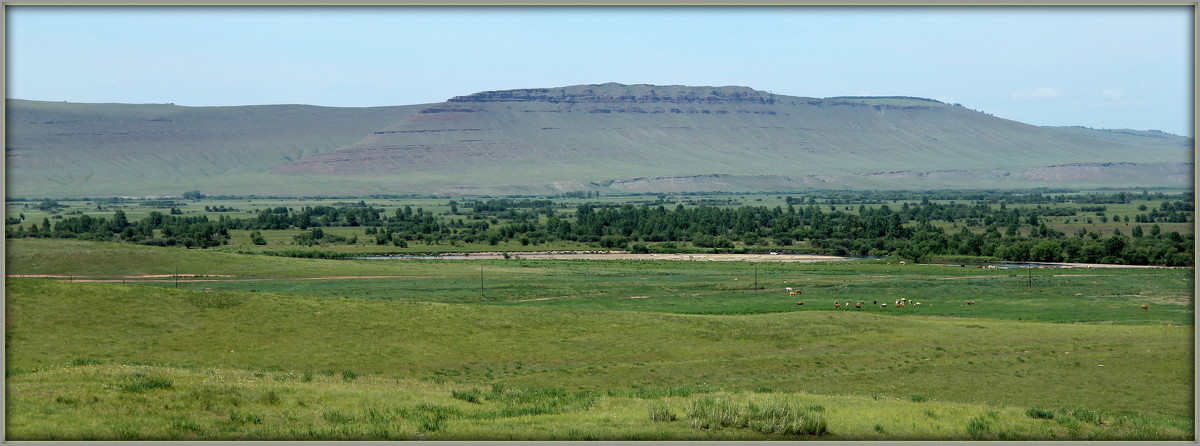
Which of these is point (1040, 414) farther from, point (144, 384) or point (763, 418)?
point (144, 384)

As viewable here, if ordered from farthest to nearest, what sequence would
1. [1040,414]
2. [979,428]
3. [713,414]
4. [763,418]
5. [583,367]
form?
[583,367]
[1040,414]
[979,428]
[713,414]
[763,418]

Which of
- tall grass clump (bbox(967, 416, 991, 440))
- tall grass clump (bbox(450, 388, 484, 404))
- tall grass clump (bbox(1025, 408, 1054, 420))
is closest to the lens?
tall grass clump (bbox(967, 416, 991, 440))

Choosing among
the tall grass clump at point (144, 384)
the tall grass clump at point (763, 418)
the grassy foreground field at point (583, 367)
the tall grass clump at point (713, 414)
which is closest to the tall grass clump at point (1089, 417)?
the grassy foreground field at point (583, 367)

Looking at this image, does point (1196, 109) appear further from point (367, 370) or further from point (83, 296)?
point (83, 296)

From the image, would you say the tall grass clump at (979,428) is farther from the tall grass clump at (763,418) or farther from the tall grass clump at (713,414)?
the tall grass clump at (713,414)

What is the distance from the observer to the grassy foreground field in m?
18.6

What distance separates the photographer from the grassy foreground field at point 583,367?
61.0ft

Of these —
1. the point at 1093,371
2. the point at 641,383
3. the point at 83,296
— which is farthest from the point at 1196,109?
the point at 83,296

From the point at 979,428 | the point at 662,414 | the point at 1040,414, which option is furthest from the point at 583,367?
the point at 979,428

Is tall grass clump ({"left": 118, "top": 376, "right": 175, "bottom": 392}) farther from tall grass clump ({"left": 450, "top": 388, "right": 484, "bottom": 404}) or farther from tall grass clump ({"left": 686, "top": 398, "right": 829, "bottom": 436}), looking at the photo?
tall grass clump ({"left": 686, "top": 398, "right": 829, "bottom": 436})

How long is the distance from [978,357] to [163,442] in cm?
2700

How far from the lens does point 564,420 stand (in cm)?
1945

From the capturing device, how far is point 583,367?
32.8 meters

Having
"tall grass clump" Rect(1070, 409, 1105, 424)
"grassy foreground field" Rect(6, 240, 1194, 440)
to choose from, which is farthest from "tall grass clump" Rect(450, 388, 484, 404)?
"tall grass clump" Rect(1070, 409, 1105, 424)
